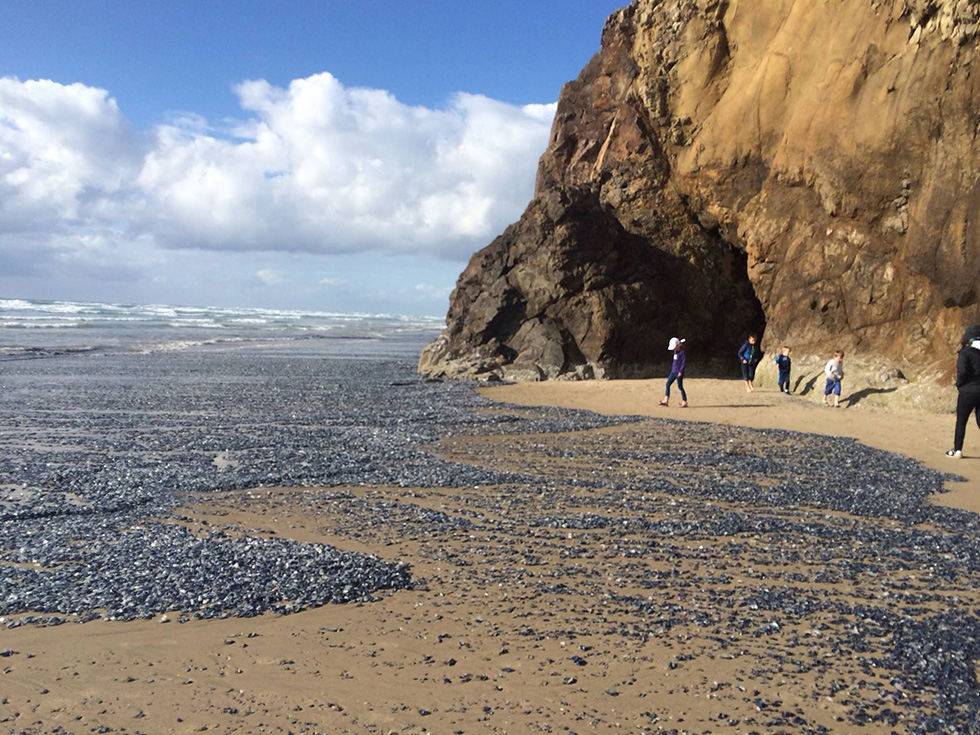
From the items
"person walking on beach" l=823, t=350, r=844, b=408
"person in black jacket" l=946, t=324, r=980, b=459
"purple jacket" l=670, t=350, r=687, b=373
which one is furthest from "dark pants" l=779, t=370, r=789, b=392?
"person in black jacket" l=946, t=324, r=980, b=459

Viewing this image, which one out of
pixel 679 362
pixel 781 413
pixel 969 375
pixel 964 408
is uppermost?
pixel 969 375

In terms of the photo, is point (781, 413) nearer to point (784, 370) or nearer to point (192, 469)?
A: point (784, 370)

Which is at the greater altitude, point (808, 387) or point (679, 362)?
point (679, 362)

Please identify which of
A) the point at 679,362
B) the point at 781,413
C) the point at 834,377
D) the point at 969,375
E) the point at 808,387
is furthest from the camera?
the point at 808,387

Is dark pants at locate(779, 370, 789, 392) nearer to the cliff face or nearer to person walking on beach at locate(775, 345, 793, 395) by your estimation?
person walking on beach at locate(775, 345, 793, 395)

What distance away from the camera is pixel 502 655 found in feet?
17.7

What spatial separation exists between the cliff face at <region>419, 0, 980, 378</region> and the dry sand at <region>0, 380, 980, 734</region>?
1425 centimetres

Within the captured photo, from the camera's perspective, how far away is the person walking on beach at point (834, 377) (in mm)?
19312

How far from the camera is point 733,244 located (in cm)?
2753

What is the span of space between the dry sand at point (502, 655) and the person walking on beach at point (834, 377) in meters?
12.6

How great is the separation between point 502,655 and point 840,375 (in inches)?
650

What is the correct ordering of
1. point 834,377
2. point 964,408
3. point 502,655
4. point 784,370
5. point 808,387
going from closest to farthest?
point 502,655, point 964,408, point 834,377, point 808,387, point 784,370

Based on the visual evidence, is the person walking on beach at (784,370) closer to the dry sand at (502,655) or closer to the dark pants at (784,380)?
the dark pants at (784,380)

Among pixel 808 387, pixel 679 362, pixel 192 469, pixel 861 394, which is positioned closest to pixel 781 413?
pixel 679 362
